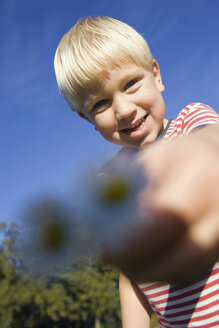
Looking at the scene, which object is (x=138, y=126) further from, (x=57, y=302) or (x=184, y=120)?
(x=57, y=302)

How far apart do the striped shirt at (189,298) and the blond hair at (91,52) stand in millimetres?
448

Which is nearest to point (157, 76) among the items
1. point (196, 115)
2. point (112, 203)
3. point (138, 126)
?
point (138, 126)

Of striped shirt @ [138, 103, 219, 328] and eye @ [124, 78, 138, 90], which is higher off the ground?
eye @ [124, 78, 138, 90]

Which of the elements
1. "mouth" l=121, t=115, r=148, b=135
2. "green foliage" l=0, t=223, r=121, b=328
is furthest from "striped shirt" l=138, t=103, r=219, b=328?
"green foliage" l=0, t=223, r=121, b=328

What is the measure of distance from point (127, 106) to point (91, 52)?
373mm

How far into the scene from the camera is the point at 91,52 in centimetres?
184

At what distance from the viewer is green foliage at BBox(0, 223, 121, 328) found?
33812 millimetres

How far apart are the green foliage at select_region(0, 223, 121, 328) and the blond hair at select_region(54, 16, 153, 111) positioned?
3281cm

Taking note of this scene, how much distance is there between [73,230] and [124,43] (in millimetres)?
1599

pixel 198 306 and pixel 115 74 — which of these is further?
pixel 115 74

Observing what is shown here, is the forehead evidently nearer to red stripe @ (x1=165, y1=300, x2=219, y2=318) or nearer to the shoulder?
the shoulder

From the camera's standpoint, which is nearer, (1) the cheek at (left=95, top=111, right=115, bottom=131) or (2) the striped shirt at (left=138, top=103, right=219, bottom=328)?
(2) the striped shirt at (left=138, top=103, right=219, bottom=328)

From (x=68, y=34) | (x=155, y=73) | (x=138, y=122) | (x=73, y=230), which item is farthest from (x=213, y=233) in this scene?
(x=68, y=34)

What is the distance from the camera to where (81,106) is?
2.12m
